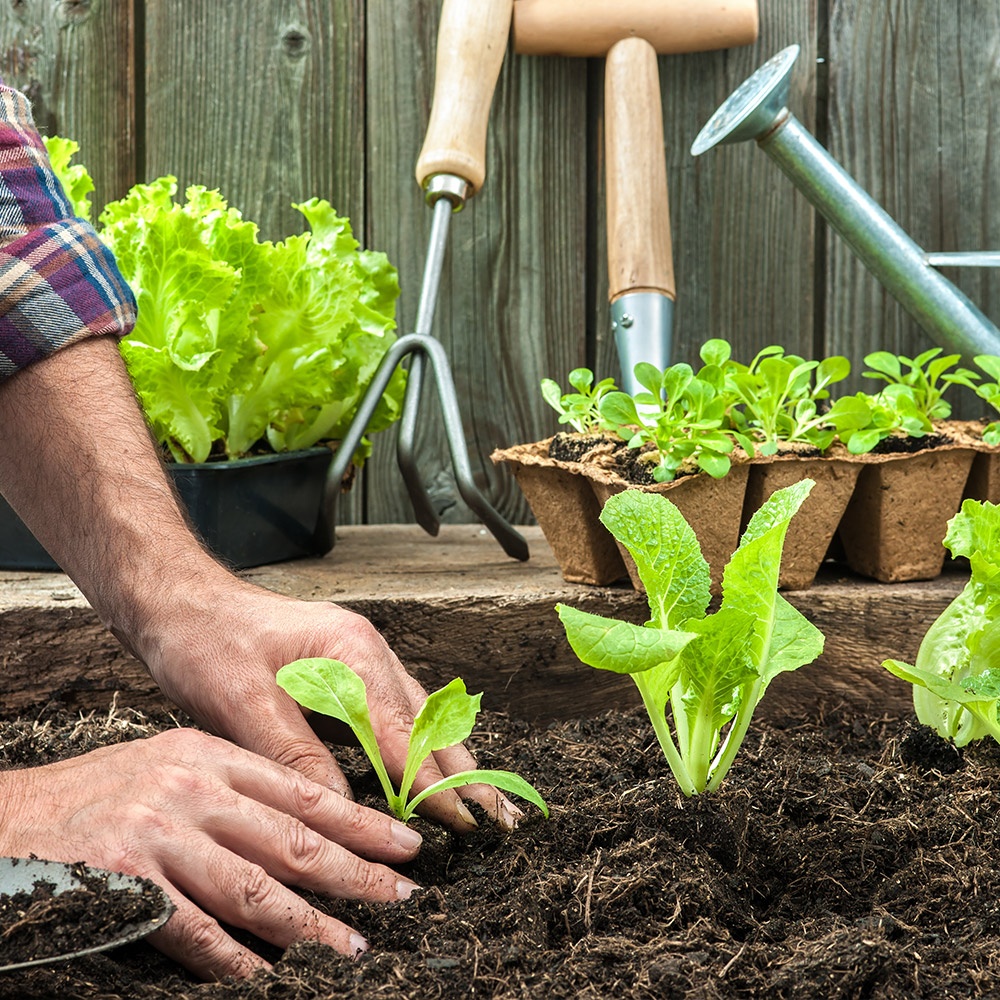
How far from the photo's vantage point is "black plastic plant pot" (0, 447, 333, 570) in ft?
4.69

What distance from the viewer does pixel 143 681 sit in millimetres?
1311

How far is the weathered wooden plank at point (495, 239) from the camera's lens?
186 centimetres

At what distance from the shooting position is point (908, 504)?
4.49 feet

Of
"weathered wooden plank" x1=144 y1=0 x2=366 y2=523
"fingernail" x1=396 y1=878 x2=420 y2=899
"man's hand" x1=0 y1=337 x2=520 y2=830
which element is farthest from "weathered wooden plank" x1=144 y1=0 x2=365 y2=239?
"fingernail" x1=396 y1=878 x2=420 y2=899

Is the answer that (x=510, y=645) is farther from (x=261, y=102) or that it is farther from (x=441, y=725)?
(x=261, y=102)

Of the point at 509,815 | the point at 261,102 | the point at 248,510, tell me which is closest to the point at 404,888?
the point at 509,815

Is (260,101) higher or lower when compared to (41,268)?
higher

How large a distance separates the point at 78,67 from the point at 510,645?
128 centimetres

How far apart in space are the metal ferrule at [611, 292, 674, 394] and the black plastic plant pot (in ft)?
1.55

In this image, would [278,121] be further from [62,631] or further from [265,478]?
[62,631]

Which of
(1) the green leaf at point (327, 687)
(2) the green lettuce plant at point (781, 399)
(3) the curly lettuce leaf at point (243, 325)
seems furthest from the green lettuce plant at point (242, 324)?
(1) the green leaf at point (327, 687)

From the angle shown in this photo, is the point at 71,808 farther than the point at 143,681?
No

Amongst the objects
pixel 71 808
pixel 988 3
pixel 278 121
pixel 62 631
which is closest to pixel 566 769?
pixel 71 808

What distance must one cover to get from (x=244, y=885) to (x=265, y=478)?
0.83m
